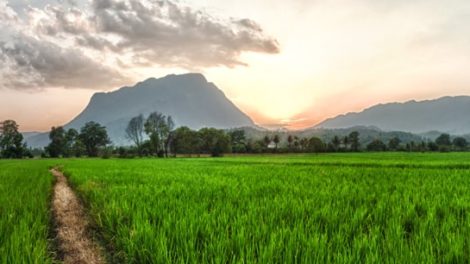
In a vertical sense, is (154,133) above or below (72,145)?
above

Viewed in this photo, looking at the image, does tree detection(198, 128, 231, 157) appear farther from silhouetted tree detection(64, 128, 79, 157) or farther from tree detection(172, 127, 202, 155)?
silhouetted tree detection(64, 128, 79, 157)

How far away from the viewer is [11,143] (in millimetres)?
91938

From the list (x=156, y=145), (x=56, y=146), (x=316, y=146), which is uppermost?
(x=56, y=146)

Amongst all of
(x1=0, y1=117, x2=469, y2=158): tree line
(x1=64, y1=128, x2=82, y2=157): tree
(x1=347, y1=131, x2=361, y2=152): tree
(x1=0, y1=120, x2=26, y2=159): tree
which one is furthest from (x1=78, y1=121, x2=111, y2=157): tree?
(x1=347, y1=131, x2=361, y2=152): tree

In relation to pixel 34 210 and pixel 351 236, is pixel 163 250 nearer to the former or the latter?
pixel 351 236

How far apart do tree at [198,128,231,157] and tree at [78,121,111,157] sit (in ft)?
106

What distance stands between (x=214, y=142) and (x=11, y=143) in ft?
182

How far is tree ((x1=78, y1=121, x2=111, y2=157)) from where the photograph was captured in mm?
105375

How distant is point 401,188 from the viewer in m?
8.90

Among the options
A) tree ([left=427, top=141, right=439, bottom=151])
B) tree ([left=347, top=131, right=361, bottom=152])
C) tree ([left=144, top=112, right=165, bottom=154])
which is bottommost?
tree ([left=427, top=141, right=439, bottom=151])

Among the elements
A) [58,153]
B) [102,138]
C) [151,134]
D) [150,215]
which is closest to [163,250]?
[150,215]

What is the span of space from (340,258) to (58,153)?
4162 inches

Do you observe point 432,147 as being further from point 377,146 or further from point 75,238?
point 75,238

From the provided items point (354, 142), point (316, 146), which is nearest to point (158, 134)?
point (316, 146)
